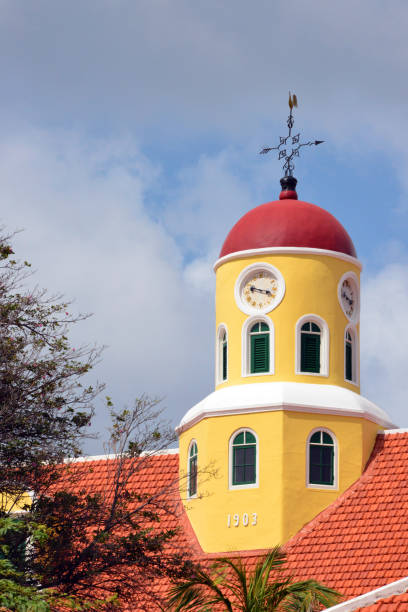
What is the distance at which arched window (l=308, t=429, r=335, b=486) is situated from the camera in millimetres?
30062

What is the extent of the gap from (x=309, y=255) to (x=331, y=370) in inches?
106

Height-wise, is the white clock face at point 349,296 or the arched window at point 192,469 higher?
the white clock face at point 349,296

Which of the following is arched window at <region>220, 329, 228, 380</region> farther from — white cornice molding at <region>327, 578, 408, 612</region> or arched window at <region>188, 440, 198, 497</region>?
white cornice molding at <region>327, 578, 408, 612</region>

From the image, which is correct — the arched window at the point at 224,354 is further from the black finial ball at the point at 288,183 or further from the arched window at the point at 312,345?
the black finial ball at the point at 288,183

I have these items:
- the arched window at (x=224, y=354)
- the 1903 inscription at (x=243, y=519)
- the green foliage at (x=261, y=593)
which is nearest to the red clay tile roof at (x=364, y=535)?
the 1903 inscription at (x=243, y=519)

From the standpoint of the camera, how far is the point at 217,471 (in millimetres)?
30203

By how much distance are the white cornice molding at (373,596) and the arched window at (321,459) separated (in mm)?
8285

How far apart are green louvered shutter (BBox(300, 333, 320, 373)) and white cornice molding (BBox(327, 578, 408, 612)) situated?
32.1 ft

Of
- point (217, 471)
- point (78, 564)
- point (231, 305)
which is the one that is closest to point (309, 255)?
point (231, 305)

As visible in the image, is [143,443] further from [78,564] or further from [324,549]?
[324,549]

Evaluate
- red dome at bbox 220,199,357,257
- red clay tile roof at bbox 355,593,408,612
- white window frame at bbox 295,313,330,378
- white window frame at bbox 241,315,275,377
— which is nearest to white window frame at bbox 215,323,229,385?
white window frame at bbox 241,315,275,377

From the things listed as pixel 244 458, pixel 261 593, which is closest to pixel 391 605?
pixel 261 593

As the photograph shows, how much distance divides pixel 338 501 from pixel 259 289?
17.1 feet

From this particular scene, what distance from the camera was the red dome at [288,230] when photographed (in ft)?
103
